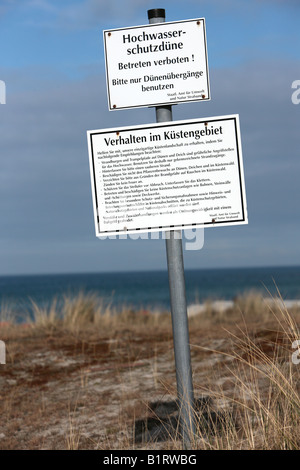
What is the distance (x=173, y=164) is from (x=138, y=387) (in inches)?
119

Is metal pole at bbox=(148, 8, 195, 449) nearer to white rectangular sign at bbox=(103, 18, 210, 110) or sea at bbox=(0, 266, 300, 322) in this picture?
sea at bbox=(0, 266, 300, 322)

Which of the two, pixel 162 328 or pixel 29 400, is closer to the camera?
pixel 29 400

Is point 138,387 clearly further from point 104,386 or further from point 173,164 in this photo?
point 173,164

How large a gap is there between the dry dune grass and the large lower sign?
0.86 meters

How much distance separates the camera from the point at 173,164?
13.3 ft

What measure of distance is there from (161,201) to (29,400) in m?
3.21

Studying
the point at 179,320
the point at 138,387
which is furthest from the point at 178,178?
the point at 138,387

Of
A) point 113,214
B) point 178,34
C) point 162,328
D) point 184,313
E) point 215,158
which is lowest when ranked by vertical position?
point 162,328

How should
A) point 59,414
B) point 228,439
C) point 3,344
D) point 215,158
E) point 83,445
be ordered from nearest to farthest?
point 228,439, point 215,158, point 83,445, point 59,414, point 3,344

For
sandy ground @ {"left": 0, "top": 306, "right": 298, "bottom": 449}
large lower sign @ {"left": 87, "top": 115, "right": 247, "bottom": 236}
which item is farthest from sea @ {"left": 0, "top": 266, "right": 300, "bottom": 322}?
sandy ground @ {"left": 0, "top": 306, "right": 298, "bottom": 449}

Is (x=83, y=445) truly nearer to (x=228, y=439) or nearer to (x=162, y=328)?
(x=228, y=439)

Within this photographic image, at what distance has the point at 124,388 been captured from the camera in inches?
245

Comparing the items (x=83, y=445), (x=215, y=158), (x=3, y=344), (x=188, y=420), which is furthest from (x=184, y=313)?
(x=3, y=344)

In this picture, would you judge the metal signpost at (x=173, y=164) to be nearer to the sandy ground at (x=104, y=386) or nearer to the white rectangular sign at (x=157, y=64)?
the white rectangular sign at (x=157, y=64)
